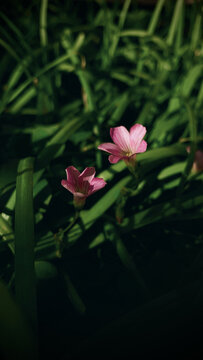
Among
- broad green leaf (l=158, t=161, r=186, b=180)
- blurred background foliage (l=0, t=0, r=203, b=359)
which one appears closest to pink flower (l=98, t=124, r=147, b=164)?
blurred background foliage (l=0, t=0, r=203, b=359)

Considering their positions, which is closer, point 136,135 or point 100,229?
point 136,135

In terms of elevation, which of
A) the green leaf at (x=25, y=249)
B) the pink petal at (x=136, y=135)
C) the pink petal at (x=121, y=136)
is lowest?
the green leaf at (x=25, y=249)

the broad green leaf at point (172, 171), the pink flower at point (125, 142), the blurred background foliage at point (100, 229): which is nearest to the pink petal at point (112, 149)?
the pink flower at point (125, 142)

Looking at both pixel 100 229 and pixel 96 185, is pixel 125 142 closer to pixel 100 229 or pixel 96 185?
pixel 96 185

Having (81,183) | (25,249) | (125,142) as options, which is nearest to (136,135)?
(125,142)

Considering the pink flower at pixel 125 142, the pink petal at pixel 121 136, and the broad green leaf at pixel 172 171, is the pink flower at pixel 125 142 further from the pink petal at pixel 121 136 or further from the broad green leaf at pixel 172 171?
the broad green leaf at pixel 172 171

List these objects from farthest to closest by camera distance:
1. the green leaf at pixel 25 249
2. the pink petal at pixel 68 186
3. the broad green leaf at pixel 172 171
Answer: the broad green leaf at pixel 172 171, the pink petal at pixel 68 186, the green leaf at pixel 25 249

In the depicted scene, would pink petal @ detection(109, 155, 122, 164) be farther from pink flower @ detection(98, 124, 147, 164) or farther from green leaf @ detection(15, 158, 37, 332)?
green leaf @ detection(15, 158, 37, 332)

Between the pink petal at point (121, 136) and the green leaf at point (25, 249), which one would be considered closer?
the green leaf at point (25, 249)
